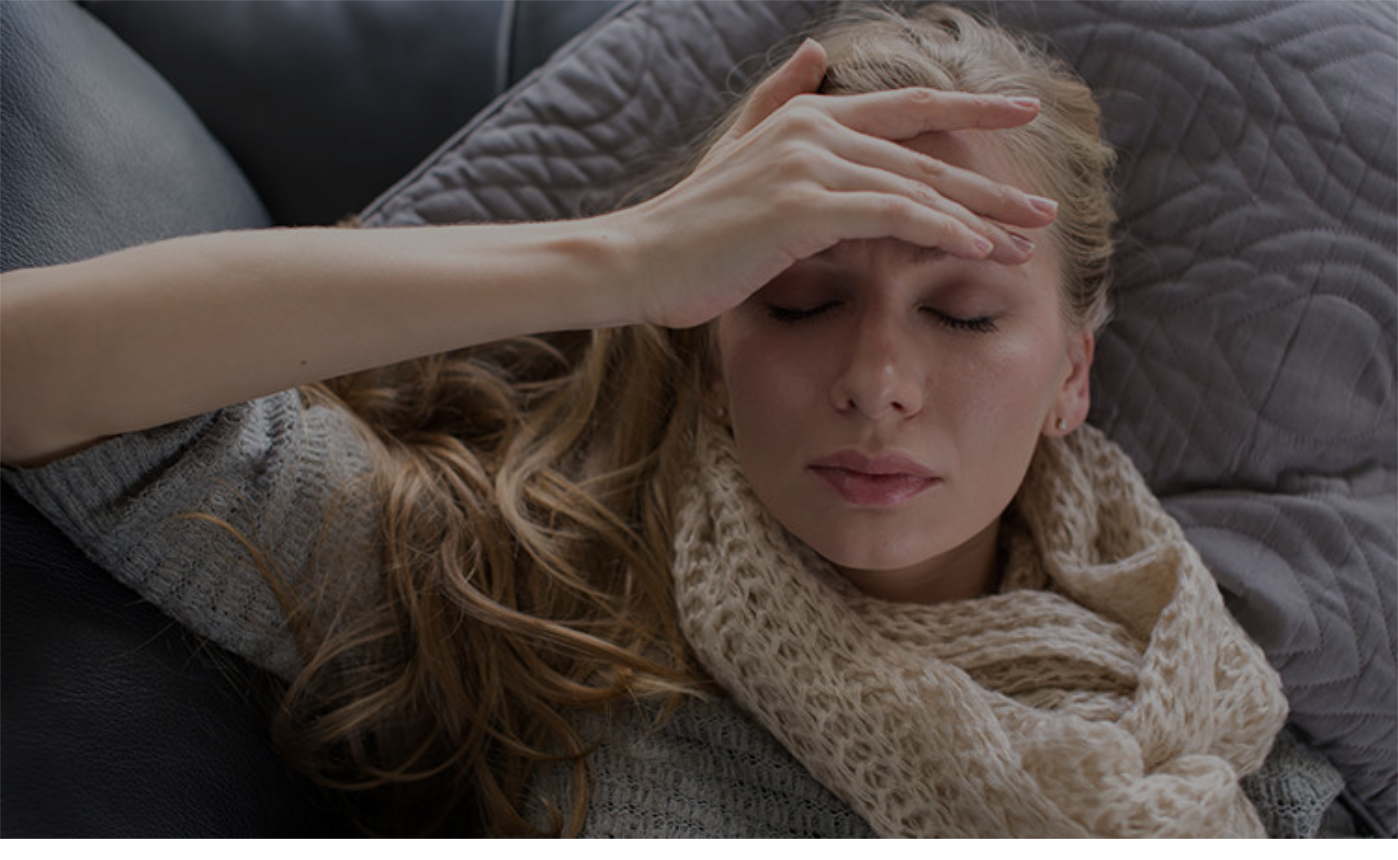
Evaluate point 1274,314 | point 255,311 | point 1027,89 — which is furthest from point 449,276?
point 1274,314

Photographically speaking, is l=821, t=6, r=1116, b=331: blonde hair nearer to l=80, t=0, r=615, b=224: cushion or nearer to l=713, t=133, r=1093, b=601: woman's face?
l=713, t=133, r=1093, b=601: woman's face

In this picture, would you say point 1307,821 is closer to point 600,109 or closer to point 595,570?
point 595,570

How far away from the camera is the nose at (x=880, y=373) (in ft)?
3.04

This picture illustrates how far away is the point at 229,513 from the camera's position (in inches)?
38.4

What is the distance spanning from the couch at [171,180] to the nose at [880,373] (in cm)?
56

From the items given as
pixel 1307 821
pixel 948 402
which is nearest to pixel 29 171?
pixel 948 402

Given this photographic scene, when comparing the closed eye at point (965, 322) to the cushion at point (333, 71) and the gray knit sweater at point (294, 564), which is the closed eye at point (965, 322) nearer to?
the gray knit sweater at point (294, 564)

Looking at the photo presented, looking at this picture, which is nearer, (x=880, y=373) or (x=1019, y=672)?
(x=880, y=373)

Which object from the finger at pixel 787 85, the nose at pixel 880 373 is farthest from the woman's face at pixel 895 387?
the finger at pixel 787 85

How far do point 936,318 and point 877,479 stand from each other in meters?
0.14

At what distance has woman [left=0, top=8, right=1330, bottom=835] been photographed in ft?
2.97

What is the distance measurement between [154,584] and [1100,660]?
78 centimetres

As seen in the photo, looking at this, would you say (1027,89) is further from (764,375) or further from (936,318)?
(764,375)

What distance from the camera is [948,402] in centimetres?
96
